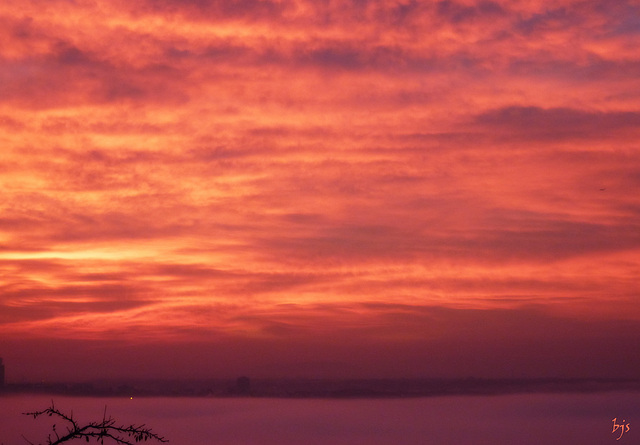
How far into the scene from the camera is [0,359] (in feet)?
237

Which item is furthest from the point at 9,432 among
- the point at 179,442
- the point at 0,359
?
the point at 0,359

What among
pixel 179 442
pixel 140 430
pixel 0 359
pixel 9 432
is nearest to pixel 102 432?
pixel 140 430

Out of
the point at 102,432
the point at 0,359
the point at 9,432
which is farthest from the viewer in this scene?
the point at 9,432

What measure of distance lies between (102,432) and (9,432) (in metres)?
182

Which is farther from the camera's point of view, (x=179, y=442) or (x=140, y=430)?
(x=179, y=442)

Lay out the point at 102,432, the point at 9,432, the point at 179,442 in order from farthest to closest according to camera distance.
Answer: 1. the point at 179,442
2. the point at 9,432
3. the point at 102,432

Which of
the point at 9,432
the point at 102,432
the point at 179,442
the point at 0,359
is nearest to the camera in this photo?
the point at 102,432

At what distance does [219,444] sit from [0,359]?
135521 mm

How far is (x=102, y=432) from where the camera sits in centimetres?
661

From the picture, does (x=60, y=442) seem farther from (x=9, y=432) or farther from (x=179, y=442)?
(x=179, y=442)

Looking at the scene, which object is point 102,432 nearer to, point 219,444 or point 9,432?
point 9,432

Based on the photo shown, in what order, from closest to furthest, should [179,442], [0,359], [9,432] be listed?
1. [0,359]
2. [9,432]
3. [179,442]

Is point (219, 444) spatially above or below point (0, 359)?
below

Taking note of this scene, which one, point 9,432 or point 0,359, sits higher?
point 0,359
